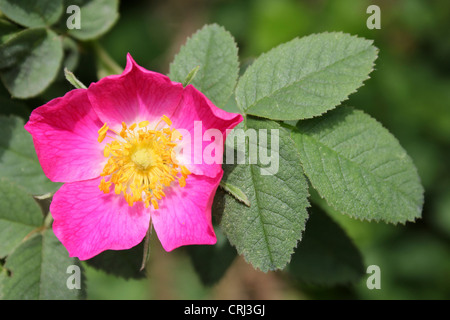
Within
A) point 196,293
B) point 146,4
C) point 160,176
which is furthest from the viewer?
point 146,4

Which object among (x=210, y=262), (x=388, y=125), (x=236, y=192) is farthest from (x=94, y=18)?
(x=388, y=125)

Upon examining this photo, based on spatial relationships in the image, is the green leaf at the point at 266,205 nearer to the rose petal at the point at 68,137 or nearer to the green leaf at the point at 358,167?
the green leaf at the point at 358,167

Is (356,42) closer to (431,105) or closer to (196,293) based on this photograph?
(431,105)

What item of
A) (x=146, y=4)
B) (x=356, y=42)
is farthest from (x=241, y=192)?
(x=146, y=4)

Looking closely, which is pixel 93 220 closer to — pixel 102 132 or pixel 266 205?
pixel 102 132

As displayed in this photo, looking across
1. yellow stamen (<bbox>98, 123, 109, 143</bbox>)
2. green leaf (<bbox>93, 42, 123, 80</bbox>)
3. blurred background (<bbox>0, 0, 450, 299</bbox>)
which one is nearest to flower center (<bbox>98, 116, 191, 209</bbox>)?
yellow stamen (<bbox>98, 123, 109, 143</bbox>)

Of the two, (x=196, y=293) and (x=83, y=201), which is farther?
(x=196, y=293)
